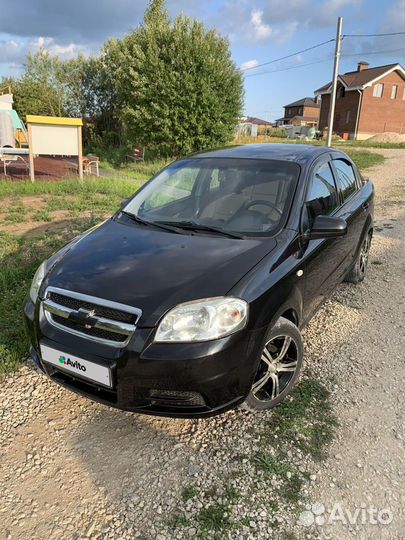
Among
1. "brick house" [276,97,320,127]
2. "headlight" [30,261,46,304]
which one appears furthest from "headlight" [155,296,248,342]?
"brick house" [276,97,320,127]

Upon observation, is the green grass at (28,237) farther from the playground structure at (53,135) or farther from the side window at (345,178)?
the side window at (345,178)

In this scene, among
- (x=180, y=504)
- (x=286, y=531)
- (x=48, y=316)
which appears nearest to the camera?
(x=286, y=531)

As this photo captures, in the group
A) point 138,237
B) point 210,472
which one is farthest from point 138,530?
point 138,237

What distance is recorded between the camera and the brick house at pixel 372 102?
43844 millimetres

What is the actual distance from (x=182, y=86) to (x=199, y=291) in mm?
13745

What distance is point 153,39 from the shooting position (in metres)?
14.4

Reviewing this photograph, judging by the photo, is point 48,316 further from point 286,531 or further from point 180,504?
point 286,531

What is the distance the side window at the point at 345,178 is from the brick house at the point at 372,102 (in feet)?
145

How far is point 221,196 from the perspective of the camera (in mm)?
3336

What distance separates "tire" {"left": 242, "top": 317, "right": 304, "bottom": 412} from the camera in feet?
8.27

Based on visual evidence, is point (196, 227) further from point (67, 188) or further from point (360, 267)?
point (67, 188)

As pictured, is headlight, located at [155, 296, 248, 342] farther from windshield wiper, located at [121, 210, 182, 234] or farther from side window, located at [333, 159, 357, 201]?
side window, located at [333, 159, 357, 201]

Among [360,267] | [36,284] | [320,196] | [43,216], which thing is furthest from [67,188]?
[320,196]

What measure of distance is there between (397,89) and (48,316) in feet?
173
